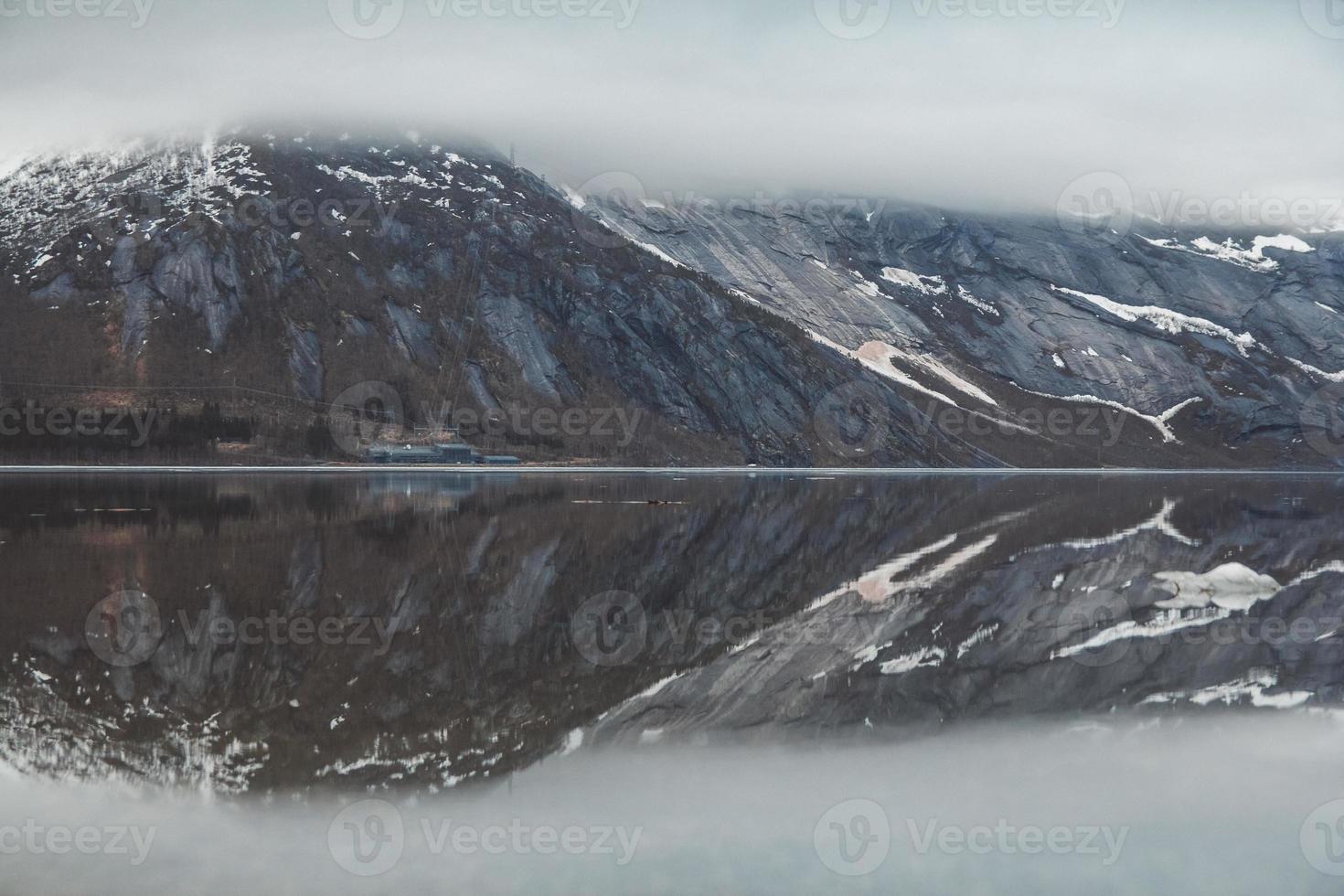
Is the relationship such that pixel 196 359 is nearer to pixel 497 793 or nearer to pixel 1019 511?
pixel 1019 511

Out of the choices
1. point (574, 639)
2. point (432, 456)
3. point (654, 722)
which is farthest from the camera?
point (432, 456)

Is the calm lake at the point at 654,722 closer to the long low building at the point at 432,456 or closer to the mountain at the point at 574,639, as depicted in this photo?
the mountain at the point at 574,639

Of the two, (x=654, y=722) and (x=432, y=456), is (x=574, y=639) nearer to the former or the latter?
(x=654, y=722)

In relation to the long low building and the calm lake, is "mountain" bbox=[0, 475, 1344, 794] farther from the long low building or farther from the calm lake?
the long low building

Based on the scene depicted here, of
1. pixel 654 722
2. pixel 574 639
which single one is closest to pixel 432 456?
pixel 574 639

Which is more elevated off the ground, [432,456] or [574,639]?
[574,639]

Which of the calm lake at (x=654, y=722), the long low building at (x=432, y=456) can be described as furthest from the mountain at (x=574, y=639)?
the long low building at (x=432, y=456)

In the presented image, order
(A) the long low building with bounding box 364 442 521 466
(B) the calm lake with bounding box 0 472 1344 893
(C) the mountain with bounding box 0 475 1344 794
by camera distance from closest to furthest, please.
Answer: (B) the calm lake with bounding box 0 472 1344 893 → (C) the mountain with bounding box 0 475 1344 794 → (A) the long low building with bounding box 364 442 521 466

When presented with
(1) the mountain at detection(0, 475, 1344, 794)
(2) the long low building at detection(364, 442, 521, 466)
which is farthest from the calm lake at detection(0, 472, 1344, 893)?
(2) the long low building at detection(364, 442, 521, 466)

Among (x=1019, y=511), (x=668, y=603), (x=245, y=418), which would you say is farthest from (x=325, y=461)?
(x=668, y=603)
